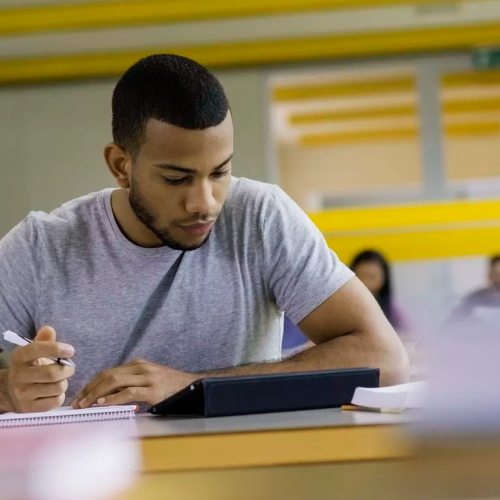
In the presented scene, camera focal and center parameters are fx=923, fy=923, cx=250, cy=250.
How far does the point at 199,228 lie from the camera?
1.69 m

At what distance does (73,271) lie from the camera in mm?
1805

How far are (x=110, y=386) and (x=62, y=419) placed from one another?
6.2 inches

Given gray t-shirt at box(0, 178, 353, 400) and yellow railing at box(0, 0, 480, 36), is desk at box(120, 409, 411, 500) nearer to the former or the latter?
gray t-shirt at box(0, 178, 353, 400)

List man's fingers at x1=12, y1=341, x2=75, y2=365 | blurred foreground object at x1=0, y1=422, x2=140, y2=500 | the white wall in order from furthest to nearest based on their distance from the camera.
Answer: the white wall, man's fingers at x1=12, y1=341, x2=75, y2=365, blurred foreground object at x1=0, y1=422, x2=140, y2=500

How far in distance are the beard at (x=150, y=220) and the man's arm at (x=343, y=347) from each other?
26 centimetres

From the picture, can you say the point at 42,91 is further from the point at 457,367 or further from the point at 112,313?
the point at 457,367

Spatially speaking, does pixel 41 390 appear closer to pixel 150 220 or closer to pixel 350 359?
pixel 150 220

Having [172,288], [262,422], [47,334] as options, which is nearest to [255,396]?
[262,422]

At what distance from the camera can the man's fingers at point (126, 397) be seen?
136cm

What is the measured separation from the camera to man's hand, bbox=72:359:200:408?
137 centimetres

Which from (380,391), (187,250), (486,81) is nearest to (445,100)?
(486,81)

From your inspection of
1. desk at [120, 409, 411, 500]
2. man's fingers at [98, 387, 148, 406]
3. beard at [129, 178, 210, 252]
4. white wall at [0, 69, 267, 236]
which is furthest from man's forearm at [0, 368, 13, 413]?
white wall at [0, 69, 267, 236]

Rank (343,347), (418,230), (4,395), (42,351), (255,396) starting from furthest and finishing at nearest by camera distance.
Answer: (418,230)
(343,347)
(4,395)
(42,351)
(255,396)

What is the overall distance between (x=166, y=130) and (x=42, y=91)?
6.20 meters
